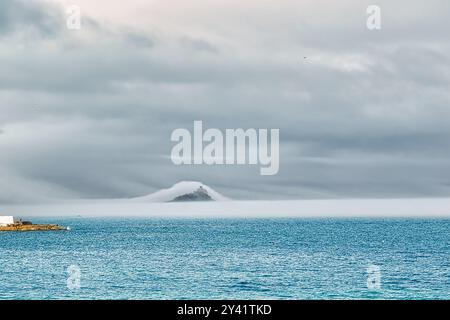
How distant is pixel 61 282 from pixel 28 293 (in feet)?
36.1

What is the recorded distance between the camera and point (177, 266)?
402 ft

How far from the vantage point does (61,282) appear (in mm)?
100062

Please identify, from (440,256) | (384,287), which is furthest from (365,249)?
(384,287)

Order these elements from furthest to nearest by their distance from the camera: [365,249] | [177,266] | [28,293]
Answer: [365,249], [177,266], [28,293]
